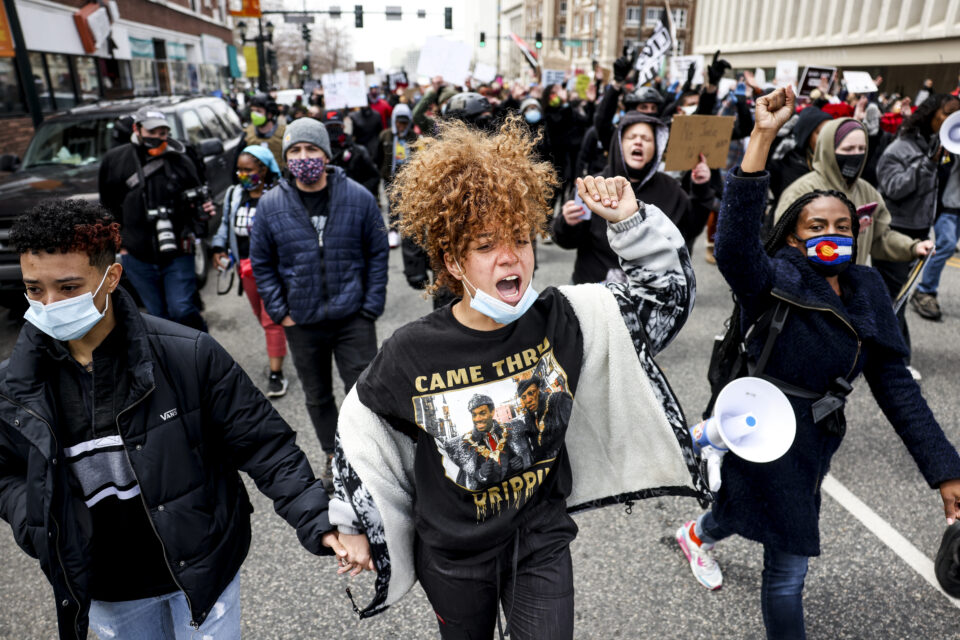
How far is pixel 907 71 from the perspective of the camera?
98.5 ft

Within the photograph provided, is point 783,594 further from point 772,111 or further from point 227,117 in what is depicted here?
point 227,117

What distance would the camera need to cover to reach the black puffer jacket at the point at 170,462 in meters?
1.62

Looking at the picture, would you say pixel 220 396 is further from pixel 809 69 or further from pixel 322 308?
pixel 809 69

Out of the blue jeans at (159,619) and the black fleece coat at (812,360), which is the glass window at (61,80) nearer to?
the blue jeans at (159,619)

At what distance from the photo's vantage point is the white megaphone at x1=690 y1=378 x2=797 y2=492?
2.14m

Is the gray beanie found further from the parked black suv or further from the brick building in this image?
the brick building

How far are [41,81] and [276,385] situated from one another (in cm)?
1541

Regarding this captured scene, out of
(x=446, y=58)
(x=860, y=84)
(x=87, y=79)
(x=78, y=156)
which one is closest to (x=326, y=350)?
(x=78, y=156)

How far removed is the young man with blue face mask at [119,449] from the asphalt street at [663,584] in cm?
99

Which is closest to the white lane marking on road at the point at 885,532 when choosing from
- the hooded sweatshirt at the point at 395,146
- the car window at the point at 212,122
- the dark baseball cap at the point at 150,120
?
the dark baseball cap at the point at 150,120

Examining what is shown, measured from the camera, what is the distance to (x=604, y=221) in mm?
Result: 3777

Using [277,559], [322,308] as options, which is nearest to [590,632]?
[277,559]

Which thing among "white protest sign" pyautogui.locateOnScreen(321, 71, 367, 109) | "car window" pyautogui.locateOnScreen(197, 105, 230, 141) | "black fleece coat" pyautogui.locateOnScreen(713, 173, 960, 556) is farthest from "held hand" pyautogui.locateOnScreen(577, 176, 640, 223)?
"white protest sign" pyautogui.locateOnScreen(321, 71, 367, 109)

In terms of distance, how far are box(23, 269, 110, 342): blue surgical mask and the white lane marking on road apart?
3.41m
